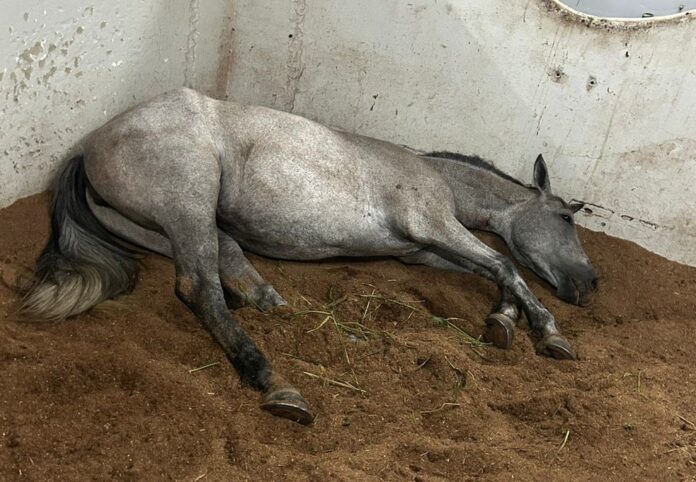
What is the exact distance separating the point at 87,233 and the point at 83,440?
5.25ft

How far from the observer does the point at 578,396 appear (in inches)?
141

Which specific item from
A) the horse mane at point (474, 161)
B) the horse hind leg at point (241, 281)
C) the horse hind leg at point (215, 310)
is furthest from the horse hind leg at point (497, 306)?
the horse hind leg at point (215, 310)

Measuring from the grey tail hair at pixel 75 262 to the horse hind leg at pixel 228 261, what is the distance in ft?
0.20

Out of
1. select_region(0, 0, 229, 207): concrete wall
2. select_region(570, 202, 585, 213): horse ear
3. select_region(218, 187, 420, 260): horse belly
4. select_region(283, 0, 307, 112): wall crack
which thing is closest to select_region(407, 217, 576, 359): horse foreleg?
select_region(218, 187, 420, 260): horse belly

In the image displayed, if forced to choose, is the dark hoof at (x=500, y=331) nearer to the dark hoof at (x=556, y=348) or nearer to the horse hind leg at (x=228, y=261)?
the dark hoof at (x=556, y=348)

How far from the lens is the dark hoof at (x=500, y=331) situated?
4098 mm

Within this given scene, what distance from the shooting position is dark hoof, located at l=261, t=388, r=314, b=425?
3078 millimetres

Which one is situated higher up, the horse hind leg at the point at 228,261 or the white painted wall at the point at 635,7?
the white painted wall at the point at 635,7

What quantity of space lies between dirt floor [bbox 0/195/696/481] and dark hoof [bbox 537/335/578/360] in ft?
0.27

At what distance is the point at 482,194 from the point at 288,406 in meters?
2.48

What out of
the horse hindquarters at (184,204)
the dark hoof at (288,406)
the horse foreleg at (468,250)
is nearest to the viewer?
the dark hoof at (288,406)

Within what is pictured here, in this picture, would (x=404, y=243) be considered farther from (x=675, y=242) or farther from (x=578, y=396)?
(x=675, y=242)

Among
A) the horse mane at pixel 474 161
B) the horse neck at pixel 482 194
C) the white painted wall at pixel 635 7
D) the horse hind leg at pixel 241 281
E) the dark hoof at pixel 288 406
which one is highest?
the white painted wall at pixel 635 7

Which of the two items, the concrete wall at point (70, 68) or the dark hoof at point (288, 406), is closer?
the dark hoof at point (288, 406)
